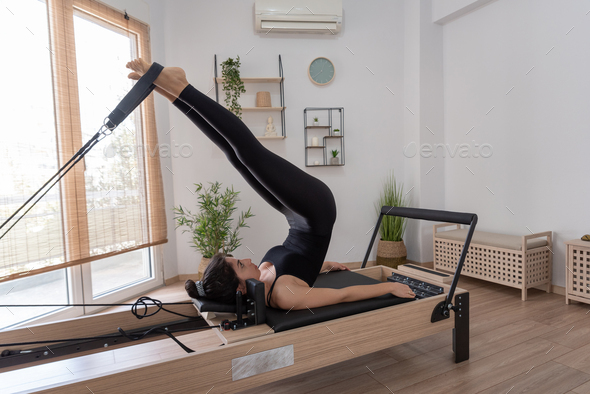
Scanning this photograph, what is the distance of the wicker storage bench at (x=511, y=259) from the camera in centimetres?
268

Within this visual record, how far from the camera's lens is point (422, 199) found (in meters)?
3.71

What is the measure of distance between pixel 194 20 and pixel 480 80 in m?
2.78

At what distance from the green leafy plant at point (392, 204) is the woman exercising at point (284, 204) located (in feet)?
6.66

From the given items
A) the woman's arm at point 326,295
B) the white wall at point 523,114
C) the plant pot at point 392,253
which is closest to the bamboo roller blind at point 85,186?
the woman's arm at point 326,295

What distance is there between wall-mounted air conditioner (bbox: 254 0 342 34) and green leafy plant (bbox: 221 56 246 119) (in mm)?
481

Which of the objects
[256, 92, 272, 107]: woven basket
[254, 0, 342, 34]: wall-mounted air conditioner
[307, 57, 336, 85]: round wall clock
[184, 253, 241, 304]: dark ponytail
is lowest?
[184, 253, 241, 304]: dark ponytail

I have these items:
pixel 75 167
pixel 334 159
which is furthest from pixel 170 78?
pixel 334 159

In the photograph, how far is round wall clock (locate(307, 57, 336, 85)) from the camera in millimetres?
3682

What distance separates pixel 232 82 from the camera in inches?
132

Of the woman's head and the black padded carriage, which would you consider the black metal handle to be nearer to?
→ the black padded carriage

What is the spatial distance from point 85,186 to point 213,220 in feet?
3.27

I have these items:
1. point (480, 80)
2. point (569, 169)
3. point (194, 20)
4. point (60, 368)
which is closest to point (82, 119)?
point (194, 20)

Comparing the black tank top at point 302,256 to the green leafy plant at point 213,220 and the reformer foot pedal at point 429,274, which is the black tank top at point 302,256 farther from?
the green leafy plant at point 213,220

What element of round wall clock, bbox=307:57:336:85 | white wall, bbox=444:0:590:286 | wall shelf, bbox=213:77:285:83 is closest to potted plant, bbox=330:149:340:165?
round wall clock, bbox=307:57:336:85
